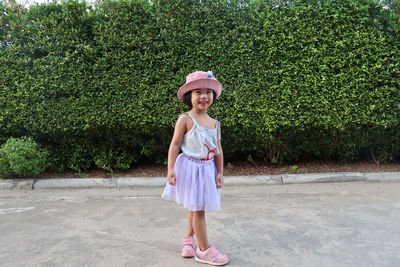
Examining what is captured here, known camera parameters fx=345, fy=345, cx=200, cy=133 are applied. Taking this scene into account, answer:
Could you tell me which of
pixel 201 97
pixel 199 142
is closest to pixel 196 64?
pixel 201 97

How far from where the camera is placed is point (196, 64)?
6.02 m

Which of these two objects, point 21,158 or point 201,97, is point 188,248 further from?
point 21,158

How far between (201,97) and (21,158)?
384 cm

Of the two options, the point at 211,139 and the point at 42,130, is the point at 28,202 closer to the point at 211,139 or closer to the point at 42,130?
the point at 42,130

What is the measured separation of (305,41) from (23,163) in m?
5.15

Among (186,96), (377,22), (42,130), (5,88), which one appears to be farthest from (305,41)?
(5,88)

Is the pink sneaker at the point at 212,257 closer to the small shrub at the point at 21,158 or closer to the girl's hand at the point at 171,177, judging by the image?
the girl's hand at the point at 171,177

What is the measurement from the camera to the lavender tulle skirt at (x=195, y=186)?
299cm

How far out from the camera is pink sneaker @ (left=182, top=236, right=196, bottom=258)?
10.4 feet

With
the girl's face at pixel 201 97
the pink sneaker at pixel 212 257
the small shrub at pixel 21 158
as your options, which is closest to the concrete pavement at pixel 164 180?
the small shrub at pixel 21 158

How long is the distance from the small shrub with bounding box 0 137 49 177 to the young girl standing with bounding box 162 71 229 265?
350cm

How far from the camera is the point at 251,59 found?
6.06m

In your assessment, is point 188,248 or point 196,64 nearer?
point 188,248


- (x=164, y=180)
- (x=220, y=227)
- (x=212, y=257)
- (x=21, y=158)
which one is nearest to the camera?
(x=212, y=257)
